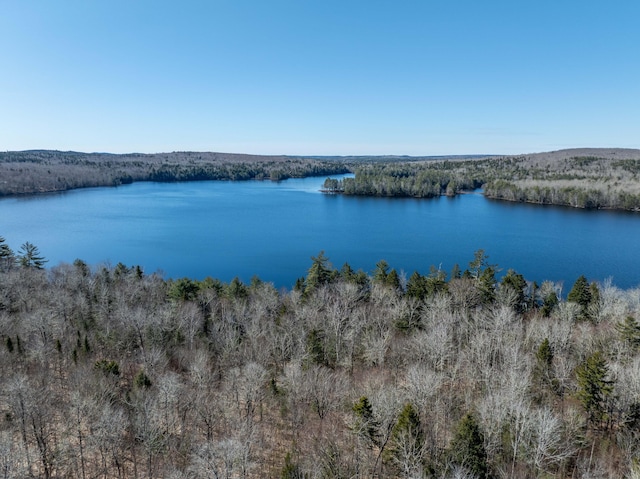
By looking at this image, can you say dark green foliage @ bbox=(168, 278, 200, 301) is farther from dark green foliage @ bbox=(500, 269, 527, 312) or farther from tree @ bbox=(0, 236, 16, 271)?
dark green foliage @ bbox=(500, 269, 527, 312)

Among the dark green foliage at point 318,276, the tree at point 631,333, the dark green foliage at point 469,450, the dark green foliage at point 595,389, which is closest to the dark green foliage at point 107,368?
the dark green foliage at point 469,450

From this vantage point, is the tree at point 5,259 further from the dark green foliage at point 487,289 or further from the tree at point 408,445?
the dark green foliage at point 487,289

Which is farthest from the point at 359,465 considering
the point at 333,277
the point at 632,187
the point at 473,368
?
the point at 632,187

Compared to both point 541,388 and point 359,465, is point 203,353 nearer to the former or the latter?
point 359,465

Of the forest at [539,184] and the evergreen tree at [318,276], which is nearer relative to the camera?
the evergreen tree at [318,276]

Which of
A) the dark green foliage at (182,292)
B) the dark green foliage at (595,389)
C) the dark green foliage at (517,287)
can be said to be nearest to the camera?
the dark green foliage at (595,389)

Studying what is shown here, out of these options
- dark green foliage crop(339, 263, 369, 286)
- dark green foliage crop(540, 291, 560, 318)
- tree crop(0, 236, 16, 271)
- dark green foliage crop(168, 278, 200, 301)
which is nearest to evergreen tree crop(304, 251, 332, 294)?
dark green foliage crop(339, 263, 369, 286)
